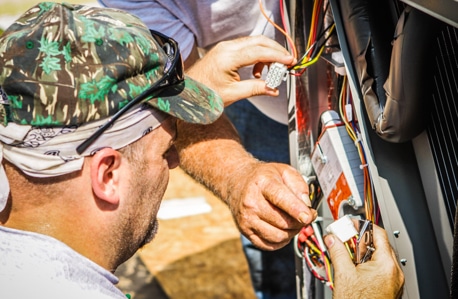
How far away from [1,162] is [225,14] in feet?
3.25

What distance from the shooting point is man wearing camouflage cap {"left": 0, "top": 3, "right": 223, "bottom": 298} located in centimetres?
145

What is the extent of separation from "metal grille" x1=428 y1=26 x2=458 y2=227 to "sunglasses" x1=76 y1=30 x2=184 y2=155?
0.52 m

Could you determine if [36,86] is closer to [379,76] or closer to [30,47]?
[30,47]

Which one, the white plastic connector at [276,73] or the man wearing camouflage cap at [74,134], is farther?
the white plastic connector at [276,73]

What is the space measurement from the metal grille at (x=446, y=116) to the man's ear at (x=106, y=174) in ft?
2.07

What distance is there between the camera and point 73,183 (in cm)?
149

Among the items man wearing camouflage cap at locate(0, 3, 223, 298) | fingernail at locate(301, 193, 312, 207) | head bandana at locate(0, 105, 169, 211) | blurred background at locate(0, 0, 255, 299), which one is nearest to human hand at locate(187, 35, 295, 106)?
fingernail at locate(301, 193, 312, 207)

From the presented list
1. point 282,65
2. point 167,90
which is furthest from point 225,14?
point 167,90

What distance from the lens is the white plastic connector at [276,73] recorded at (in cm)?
187

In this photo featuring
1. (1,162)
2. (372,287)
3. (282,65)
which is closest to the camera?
(1,162)

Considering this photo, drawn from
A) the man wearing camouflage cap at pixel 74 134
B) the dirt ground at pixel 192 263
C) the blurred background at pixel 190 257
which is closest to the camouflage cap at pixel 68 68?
the man wearing camouflage cap at pixel 74 134

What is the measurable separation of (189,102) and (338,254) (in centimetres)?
47

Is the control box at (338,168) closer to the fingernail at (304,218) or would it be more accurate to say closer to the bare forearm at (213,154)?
the fingernail at (304,218)

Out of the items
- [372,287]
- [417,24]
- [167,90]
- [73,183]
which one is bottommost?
[372,287]
